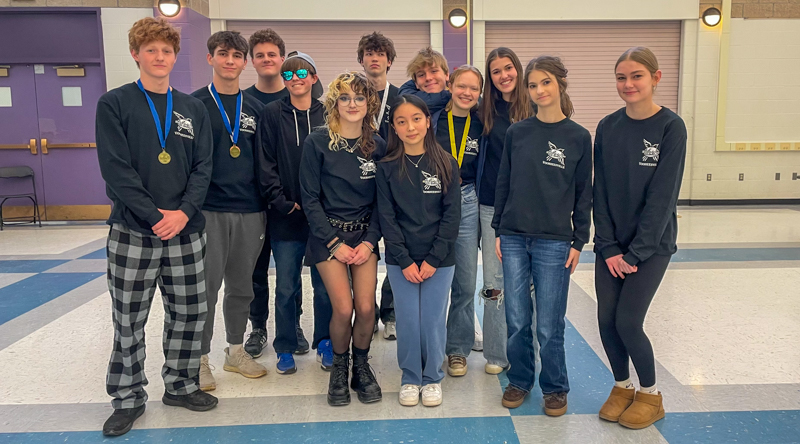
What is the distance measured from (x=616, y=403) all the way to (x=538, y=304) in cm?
51

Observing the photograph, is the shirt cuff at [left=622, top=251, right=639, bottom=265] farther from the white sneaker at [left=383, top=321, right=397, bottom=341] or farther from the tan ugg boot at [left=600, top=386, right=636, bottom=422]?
the white sneaker at [left=383, top=321, right=397, bottom=341]

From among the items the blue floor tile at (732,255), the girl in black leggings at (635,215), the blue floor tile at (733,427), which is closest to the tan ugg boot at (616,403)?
the girl in black leggings at (635,215)

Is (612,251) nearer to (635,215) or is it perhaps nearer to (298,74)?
(635,215)

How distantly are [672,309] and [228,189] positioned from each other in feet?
9.48

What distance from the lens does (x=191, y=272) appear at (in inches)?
96.3

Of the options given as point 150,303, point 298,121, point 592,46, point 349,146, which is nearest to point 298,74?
point 298,121

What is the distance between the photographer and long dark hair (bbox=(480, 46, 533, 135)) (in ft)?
8.68

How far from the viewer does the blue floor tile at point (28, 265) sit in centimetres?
509

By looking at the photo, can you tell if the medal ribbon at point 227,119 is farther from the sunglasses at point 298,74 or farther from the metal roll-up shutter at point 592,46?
the metal roll-up shutter at point 592,46

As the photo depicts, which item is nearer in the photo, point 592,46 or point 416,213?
point 416,213

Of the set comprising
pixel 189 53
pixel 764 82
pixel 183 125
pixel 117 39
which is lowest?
pixel 183 125

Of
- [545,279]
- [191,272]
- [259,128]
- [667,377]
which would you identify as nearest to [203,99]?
[259,128]

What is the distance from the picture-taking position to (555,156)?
92.0 inches

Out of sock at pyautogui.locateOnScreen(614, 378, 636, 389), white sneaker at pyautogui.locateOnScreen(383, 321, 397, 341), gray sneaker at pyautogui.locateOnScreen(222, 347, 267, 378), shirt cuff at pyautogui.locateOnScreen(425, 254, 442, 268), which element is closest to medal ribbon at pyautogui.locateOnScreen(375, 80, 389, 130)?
shirt cuff at pyautogui.locateOnScreen(425, 254, 442, 268)
